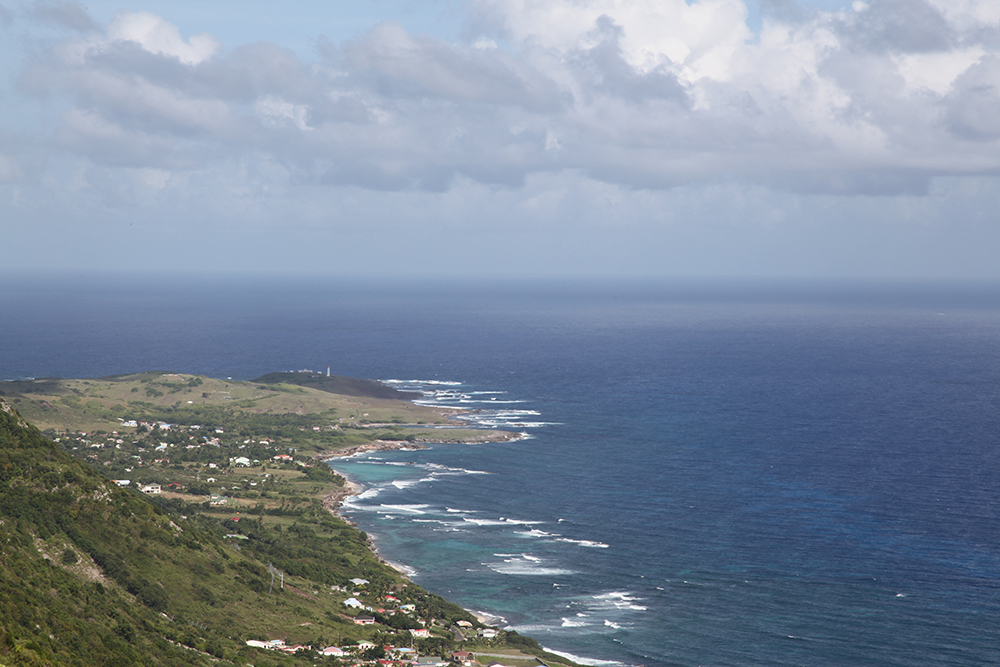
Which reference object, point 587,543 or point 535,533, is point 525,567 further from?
point 535,533

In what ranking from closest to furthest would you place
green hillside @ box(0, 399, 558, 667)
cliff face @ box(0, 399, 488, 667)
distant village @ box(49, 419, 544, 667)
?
1. cliff face @ box(0, 399, 488, 667)
2. green hillside @ box(0, 399, 558, 667)
3. distant village @ box(49, 419, 544, 667)

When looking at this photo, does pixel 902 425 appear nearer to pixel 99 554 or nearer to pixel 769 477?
pixel 769 477

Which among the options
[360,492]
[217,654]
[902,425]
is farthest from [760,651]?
[902,425]

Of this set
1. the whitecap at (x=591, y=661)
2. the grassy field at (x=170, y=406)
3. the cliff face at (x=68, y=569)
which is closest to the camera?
the cliff face at (x=68, y=569)

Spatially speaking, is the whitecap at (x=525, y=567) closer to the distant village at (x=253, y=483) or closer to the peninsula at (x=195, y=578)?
the peninsula at (x=195, y=578)

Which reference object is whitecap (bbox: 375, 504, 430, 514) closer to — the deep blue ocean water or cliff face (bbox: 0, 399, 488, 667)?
the deep blue ocean water

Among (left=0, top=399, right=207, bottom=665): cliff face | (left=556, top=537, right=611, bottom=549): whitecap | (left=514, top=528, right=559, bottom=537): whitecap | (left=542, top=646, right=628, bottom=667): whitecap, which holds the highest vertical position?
(left=0, top=399, right=207, bottom=665): cliff face

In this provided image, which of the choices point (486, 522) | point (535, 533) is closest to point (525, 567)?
point (535, 533)

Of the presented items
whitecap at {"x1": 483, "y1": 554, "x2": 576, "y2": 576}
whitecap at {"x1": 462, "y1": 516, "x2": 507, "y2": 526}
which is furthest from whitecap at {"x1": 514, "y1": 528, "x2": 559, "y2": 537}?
whitecap at {"x1": 483, "y1": 554, "x2": 576, "y2": 576}

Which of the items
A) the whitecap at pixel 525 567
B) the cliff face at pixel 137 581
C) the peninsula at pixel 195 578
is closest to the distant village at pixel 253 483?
the peninsula at pixel 195 578
